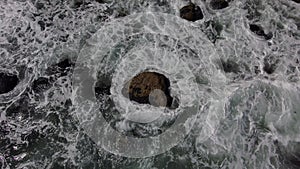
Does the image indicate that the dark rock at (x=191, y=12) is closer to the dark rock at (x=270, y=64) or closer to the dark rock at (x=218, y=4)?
the dark rock at (x=218, y=4)

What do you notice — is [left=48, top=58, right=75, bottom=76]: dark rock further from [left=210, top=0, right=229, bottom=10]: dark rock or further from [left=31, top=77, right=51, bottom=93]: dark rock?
[left=210, top=0, right=229, bottom=10]: dark rock

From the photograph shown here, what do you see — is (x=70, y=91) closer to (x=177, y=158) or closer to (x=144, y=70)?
(x=144, y=70)

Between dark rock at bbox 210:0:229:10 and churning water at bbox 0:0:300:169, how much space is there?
0.9 inches

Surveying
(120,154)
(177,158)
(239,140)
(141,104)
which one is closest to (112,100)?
(141,104)

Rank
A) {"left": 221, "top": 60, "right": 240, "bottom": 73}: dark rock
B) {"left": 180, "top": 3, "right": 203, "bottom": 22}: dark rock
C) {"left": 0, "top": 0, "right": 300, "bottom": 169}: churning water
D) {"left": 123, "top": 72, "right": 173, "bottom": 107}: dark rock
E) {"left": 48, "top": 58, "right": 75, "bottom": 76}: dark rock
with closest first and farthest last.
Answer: {"left": 0, "top": 0, "right": 300, "bottom": 169}: churning water, {"left": 123, "top": 72, "right": 173, "bottom": 107}: dark rock, {"left": 48, "top": 58, "right": 75, "bottom": 76}: dark rock, {"left": 221, "top": 60, "right": 240, "bottom": 73}: dark rock, {"left": 180, "top": 3, "right": 203, "bottom": 22}: dark rock

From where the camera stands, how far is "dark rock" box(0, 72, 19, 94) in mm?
4273

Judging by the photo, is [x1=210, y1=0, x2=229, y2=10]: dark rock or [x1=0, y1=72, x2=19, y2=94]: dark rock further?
[x1=210, y1=0, x2=229, y2=10]: dark rock

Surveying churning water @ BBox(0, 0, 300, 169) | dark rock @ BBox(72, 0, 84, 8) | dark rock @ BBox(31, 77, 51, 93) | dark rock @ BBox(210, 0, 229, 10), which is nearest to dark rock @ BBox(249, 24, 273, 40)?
churning water @ BBox(0, 0, 300, 169)

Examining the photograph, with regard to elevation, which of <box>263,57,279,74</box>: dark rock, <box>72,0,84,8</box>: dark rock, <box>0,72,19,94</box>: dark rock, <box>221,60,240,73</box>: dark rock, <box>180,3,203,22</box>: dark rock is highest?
<box>72,0,84,8</box>: dark rock

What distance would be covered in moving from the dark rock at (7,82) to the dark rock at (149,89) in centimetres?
141

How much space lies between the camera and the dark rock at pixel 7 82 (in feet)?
14.0

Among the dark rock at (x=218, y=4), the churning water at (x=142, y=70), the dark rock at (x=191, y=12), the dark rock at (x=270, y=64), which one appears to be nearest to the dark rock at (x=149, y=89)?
the churning water at (x=142, y=70)

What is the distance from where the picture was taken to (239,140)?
3.96 metres

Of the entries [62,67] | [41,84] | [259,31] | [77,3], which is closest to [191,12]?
[259,31]
